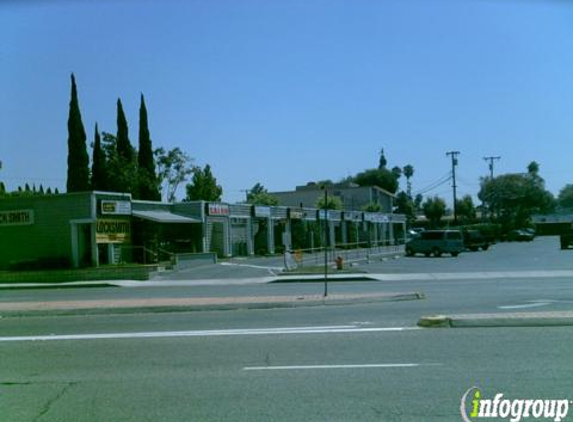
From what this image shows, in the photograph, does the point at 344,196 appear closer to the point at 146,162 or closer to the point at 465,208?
the point at 465,208

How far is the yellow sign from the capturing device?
34.9 metres

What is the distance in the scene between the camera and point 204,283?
90.9 ft

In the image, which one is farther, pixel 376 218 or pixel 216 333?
pixel 376 218

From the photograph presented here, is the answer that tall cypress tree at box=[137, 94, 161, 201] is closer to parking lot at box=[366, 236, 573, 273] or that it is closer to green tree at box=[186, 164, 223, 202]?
green tree at box=[186, 164, 223, 202]

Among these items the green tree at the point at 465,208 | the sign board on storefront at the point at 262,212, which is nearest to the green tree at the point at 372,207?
the green tree at the point at 465,208

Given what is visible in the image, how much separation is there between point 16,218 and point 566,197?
155 m

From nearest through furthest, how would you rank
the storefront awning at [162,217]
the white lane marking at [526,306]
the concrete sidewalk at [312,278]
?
the white lane marking at [526,306] < the concrete sidewalk at [312,278] < the storefront awning at [162,217]

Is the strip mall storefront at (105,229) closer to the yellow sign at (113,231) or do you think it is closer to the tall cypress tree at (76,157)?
the yellow sign at (113,231)

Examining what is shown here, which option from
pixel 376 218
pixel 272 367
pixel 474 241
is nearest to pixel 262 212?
pixel 474 241

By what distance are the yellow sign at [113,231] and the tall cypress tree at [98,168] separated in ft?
61.1

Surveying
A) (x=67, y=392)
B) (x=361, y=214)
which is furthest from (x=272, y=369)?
(x=361, y=214)

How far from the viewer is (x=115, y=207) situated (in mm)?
35719

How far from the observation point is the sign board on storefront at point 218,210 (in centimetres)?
4331

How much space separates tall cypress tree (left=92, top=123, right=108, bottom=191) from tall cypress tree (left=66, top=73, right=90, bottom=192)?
341 cm
